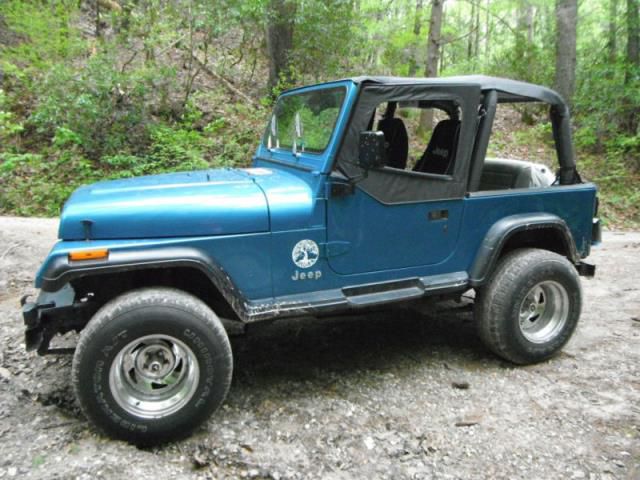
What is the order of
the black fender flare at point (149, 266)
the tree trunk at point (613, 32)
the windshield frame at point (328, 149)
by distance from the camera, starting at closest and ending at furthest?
the black fender flare at point (149, 266)
the windshield frame at point (328, 149)
the tree trunk at point (613, 32)

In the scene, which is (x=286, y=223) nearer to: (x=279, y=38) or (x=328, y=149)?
(x=328, y=149)

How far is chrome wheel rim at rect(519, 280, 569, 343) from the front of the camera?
396 cm

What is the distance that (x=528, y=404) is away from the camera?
3.35 meters

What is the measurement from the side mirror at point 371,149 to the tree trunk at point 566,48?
9622 millimetres

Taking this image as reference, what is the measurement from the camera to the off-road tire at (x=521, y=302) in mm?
3760

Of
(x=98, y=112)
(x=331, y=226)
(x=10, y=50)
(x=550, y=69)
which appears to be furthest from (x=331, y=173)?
(x=550, y=69)

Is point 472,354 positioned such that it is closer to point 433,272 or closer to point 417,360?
point 417,360

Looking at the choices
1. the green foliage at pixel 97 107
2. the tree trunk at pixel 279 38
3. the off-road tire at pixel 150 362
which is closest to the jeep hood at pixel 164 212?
the off-road tire at pixel 150 362

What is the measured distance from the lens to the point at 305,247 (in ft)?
10.4

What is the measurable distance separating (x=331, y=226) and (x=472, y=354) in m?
1.75

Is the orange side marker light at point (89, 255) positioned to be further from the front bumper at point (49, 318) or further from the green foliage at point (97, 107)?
the green foliage at point (97, 107)

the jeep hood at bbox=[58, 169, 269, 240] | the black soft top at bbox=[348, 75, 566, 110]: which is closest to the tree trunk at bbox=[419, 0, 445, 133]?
the black soft top at bbox=[348, 75, 566, 110]

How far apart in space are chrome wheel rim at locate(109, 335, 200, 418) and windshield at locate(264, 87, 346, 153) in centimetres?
155

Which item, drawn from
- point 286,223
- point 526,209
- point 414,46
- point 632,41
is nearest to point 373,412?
point 286,223
